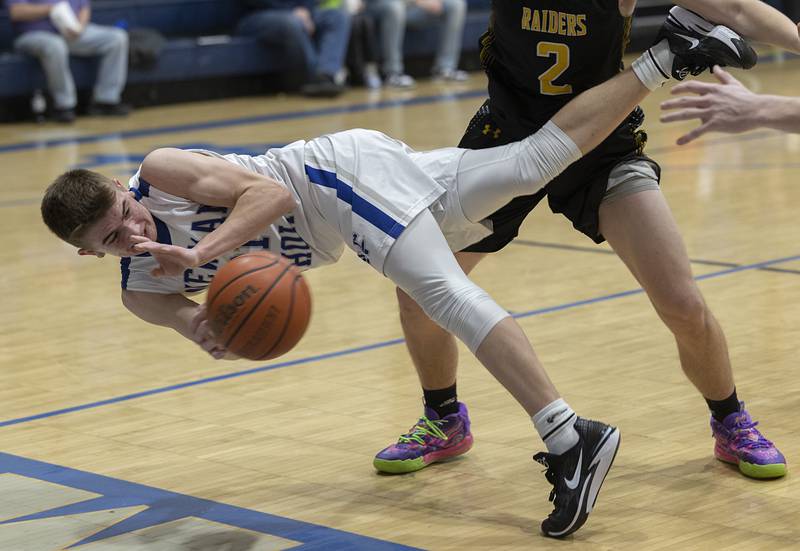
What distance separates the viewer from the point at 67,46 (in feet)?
46.6

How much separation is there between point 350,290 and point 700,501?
3207 mm

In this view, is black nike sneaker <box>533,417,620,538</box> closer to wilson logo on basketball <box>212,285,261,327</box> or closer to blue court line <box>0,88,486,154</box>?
wilson logo on basketball <box>212,285,261,327</box>

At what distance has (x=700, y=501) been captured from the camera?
3.73m

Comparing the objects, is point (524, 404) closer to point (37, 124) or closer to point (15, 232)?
point (15, 232)

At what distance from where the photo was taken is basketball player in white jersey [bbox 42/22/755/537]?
3.51m

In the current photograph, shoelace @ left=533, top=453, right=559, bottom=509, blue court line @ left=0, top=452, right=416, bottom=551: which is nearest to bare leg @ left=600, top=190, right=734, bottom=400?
shoelace @ left=533, top=453, right=559, bottom=509

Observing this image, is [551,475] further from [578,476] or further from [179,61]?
[179,61]

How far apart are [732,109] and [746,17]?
0.26 m

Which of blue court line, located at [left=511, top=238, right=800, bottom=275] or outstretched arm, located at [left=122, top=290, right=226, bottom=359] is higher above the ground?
outstretched arm, located at [left=122, top=290, right=226, bottom=359]

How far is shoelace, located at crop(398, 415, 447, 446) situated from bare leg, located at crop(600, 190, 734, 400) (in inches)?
30.9

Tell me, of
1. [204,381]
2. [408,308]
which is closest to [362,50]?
[204,381]

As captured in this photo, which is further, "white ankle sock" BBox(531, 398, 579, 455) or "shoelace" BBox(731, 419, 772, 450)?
"shoelace" BBox(731, 419, 772, 450)

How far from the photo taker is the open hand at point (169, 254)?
353 centimetres

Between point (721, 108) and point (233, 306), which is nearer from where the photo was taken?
point (233, 306)
